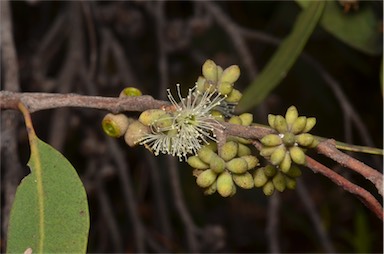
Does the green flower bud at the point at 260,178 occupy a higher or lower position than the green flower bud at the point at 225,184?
higher

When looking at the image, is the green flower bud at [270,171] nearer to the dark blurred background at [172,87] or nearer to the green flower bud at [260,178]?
the green flower bud at [260,178]

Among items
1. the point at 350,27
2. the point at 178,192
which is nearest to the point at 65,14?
the point at 178,192

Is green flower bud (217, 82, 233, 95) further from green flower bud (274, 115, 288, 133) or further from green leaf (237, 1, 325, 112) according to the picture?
green leaf (237, 1, 325, 112)

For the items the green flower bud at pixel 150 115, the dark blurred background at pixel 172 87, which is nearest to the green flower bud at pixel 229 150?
the green flower bud at pixel 150 115

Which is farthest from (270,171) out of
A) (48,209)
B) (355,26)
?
(355,26)

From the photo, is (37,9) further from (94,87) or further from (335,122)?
(335,122)

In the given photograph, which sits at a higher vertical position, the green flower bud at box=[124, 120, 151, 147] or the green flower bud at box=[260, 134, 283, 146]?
the green flower bud at box=[124, 120, 151, 147]

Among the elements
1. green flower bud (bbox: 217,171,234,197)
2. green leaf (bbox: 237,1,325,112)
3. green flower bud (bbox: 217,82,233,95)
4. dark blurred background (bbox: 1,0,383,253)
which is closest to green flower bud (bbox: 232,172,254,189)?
green flower bud (bbox: 217,171,234,197)
